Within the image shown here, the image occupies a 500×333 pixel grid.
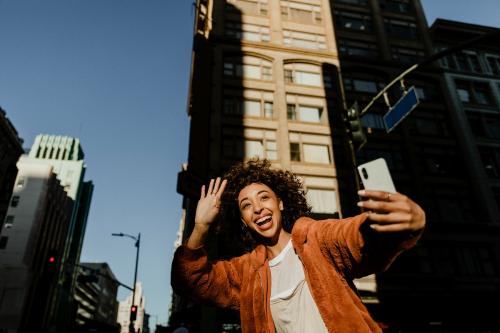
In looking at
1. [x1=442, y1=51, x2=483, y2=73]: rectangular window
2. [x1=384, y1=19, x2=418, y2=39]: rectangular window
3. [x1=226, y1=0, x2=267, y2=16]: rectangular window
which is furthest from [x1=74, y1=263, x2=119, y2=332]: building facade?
[x1=442, y1=51, x2=483, y2=73]: rectangular window

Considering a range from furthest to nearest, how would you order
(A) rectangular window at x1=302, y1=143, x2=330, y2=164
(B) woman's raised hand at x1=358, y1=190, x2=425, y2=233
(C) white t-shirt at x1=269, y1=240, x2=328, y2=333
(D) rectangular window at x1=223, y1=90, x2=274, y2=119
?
1. (D) rectangular window at x1=223, y1=90, x2=274, y2=119
2. (A) rectangular window at x1=302, y1=143, x2=330, y2=164
3. (C) white t-shirt at x1=269, y1=240, x2=328, y2=333
4. (B) woman's raised hand at x1=358, y1=190, x2=425, y2=233

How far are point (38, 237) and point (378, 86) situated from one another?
66584 mm

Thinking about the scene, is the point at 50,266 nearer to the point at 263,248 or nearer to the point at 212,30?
the point at 263,248

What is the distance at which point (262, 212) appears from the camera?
2730mm

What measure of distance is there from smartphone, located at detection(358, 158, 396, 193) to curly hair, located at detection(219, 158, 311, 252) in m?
1.45

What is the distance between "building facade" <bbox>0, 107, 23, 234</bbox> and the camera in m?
40.7

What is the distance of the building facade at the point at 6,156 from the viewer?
133ft

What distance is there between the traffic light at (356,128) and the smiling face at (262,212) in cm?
493

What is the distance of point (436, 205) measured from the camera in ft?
80.8

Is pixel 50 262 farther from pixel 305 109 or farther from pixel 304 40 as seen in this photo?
pixel 304 40

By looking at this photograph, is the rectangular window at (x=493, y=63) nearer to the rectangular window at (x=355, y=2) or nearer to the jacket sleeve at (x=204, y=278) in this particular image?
the rectangular window at (x=355, y=2)

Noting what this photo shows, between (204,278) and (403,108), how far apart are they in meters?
6.26

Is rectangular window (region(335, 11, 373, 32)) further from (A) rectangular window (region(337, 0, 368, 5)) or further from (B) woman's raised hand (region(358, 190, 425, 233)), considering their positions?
(B) woman's raised hand (region(358, 190, 425, 233))

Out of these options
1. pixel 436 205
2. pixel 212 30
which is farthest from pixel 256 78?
pixel 436 205
